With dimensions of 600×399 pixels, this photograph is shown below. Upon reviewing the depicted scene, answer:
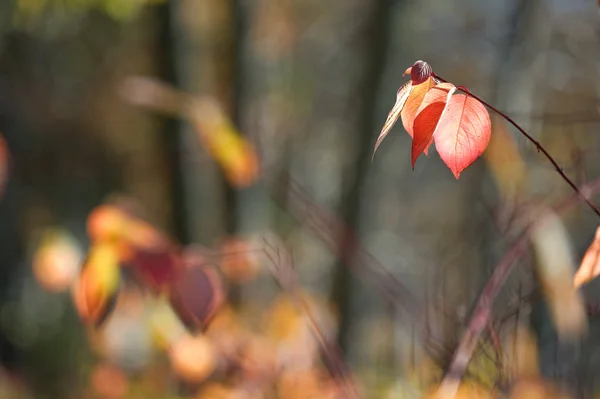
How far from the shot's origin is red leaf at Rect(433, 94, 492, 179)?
584 mm

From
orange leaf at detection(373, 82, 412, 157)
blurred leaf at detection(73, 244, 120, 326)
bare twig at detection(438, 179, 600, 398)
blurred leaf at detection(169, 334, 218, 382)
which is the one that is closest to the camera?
orange leaf at detection(373, 82, 412, 157)

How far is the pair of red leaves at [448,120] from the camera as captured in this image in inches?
22.5

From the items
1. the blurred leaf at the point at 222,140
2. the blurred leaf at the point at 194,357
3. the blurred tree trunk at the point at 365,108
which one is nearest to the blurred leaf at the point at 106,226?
the blurred leaf at the point at 222,140

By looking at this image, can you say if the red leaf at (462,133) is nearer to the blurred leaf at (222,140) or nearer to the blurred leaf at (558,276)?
the blurred leaf at (558,276)

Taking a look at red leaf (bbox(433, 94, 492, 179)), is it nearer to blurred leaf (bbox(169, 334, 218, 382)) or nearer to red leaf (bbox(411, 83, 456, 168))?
red leaf (bbox(411, 83, 456, 168))

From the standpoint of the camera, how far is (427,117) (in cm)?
57

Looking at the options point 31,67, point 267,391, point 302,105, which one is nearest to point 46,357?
point 31,67

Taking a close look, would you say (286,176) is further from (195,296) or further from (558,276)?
(558,276)

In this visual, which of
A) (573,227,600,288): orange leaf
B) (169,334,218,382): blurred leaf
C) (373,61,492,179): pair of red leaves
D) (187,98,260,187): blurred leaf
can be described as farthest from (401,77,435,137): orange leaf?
(169,334,218,382): blurred leaf

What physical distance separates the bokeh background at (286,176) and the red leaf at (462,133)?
24cm

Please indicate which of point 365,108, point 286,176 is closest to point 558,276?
point 286,176

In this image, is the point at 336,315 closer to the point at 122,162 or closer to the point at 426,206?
the point at 122,162

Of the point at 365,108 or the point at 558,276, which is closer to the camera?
the point at 558,276

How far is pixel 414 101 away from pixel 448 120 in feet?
0.12
